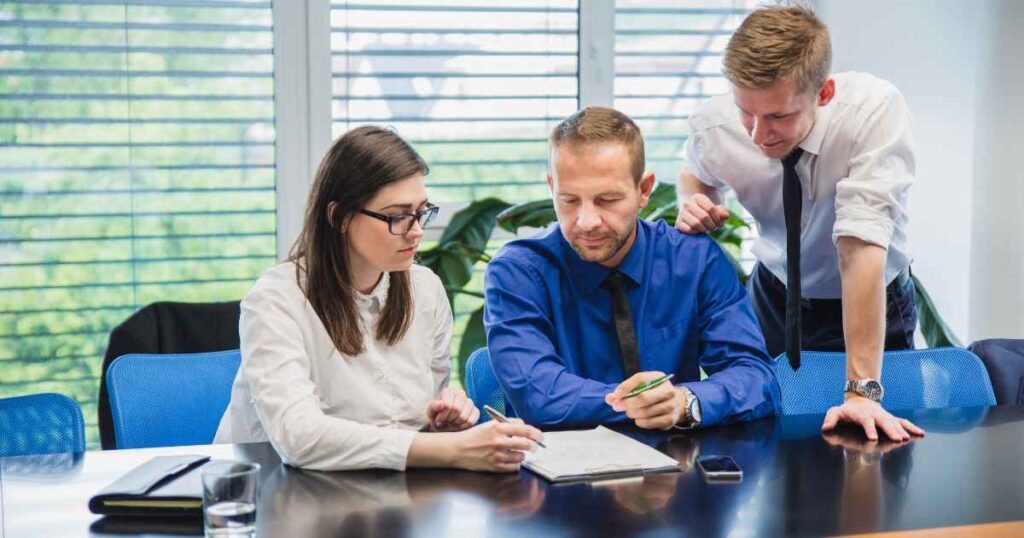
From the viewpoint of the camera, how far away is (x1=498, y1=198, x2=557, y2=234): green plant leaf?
11.7 ft

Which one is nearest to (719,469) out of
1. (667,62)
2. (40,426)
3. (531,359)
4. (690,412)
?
(690,412)

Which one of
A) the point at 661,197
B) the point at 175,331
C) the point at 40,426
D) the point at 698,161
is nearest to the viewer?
the point at 40,426

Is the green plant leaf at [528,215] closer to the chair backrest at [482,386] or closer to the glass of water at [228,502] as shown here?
the chair backrest at [482,386]

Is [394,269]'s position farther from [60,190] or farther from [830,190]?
[60,190]

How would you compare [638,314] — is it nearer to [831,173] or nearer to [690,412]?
[690,412]

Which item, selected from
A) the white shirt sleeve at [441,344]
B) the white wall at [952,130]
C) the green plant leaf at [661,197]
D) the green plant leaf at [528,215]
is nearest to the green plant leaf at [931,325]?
the white wall at [952,130]

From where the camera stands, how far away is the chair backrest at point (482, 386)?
260 centimetres

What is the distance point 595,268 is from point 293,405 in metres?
0.73

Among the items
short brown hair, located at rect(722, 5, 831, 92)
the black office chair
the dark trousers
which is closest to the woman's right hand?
short brown hair, located at rect(722, 5, 831, 92)

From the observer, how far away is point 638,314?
239cm

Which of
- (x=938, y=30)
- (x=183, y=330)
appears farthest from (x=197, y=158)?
(x=938, y=30)

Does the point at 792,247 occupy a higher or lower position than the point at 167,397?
higher

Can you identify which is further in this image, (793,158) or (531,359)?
(793,158)

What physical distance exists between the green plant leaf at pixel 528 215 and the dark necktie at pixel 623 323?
1.21 meters
